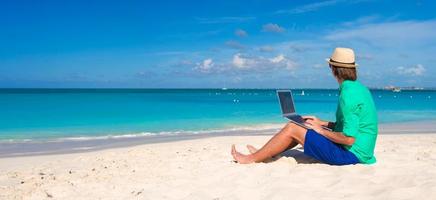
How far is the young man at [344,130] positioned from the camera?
514cm

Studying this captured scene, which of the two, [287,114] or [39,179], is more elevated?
[287,114]

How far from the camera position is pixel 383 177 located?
16.3ft

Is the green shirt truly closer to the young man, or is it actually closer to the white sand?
the young man

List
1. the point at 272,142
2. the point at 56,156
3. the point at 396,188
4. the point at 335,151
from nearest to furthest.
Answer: the point at 396,188 → the point at 335,151 → the point at 272,142 → the point at 56,156

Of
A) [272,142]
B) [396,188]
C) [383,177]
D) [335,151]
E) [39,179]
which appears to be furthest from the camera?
[39,179]

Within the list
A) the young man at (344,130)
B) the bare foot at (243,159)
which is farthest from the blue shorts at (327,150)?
the bare foot at (243,159)

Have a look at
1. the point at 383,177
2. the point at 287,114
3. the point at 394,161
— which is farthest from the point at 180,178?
the point at 394,161

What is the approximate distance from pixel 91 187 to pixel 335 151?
117 inches

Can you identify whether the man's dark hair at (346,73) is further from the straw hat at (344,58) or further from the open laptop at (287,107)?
the open laptop at (287,107)

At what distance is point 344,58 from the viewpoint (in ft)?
17.3

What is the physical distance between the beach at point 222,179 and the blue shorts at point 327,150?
133 millimetres

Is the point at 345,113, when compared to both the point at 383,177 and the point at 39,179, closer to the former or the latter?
the point at 383,177

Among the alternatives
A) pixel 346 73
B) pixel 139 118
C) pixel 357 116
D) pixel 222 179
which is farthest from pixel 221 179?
pixel 139 118

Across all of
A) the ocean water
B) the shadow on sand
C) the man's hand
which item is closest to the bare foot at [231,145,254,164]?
the shadow on sand
